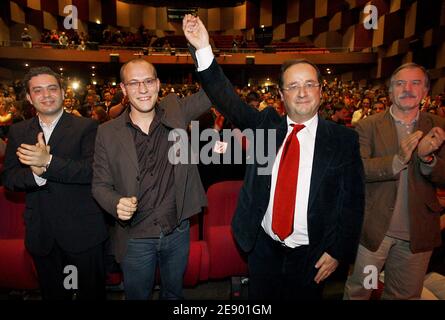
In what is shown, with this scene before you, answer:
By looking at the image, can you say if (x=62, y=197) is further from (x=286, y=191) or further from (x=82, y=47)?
(x=82, y=47)

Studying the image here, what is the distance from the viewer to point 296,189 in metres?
1.42

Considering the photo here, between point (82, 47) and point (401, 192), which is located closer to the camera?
point (401, 192)

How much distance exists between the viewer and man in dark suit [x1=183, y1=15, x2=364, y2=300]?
1.38m

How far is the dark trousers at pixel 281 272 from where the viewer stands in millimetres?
1469

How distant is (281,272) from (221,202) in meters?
1.06

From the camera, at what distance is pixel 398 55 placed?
14422 millimetres

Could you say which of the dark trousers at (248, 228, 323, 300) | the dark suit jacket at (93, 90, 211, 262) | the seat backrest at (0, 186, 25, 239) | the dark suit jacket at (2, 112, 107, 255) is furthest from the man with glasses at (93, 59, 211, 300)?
the seat backrest at (0, 186, 25, 239)

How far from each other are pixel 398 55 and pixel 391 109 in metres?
15.1

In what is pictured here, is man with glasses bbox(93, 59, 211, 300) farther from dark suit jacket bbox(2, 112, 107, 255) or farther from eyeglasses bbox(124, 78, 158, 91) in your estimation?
dark suit jacket bbox(2, 112, 107, 255)

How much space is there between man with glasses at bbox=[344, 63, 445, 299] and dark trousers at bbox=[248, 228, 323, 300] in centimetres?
53

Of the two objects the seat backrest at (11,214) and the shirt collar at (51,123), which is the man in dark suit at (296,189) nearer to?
the shirt collar at (51,123)

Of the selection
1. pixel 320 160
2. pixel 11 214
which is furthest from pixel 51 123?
pixel 320 160
